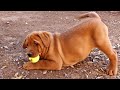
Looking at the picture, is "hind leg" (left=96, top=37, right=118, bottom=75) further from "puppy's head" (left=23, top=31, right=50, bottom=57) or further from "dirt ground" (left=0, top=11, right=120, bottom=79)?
"puppy's head" (left=23, top=31, right=50, bottom=57)

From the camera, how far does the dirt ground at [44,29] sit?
3807mm

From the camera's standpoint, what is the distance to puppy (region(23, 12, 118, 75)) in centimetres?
371

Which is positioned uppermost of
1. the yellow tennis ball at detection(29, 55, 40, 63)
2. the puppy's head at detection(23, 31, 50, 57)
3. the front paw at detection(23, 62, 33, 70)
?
the puppy's head at detection(23, 31, 50, 57)

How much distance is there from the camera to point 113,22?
602cm

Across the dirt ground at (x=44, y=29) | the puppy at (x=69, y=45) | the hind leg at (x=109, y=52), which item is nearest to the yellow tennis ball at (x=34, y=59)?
the puppy at (x=69, y=45)

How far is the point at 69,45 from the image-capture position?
379 centimetres

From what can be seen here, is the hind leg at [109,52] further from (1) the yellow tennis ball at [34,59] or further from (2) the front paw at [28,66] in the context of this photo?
(2) the front paw at [28,66]

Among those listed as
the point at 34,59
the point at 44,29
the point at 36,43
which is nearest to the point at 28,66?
the point at 34,59

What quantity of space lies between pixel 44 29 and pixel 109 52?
2067mm

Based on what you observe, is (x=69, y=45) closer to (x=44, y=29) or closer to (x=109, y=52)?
(x=109, y=52)

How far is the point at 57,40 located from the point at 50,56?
0.75ft

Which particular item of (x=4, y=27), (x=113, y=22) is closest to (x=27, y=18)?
(x=4, y=27)

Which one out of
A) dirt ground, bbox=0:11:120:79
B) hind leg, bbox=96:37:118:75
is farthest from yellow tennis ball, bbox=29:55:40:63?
hind leg, bbox=96:37:118:75

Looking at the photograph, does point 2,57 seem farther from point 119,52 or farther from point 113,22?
point 113,22
